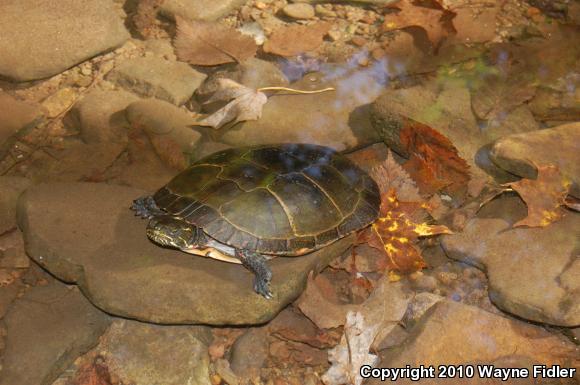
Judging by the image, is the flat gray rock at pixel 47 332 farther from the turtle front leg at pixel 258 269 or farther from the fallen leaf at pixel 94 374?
the turtle front leg at pixel 258 269

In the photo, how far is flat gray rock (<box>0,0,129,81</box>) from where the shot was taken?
4727 mm

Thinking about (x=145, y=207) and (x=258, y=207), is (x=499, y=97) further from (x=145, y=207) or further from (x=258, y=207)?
(x=145, y=207)

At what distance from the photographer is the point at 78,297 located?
3.61 meters

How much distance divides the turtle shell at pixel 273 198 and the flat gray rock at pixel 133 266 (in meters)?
0.20

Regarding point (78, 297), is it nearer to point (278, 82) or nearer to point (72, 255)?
point (72, 255)

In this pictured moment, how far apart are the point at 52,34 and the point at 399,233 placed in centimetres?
350

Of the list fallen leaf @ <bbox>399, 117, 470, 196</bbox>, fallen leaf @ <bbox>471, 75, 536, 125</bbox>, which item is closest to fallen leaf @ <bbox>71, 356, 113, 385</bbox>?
fallen leaf @ <bbox>399, 117, 470, 196</bbox>

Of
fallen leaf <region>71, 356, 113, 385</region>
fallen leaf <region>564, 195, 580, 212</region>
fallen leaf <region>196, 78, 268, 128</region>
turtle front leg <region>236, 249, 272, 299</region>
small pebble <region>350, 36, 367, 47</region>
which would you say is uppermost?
small pebble <region>350, 36, 367, 47</region>

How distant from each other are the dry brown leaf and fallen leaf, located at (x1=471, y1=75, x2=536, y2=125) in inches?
60.7

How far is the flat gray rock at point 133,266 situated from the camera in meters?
3.29

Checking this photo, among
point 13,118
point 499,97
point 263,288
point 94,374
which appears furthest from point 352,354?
point 13,118

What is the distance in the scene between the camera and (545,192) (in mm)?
3781

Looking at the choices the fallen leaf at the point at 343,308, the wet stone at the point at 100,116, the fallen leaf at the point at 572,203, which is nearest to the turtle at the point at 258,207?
the fallen leaf at the point at 343,308

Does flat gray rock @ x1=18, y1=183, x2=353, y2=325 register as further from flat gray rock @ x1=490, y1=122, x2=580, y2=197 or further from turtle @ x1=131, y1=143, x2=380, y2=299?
flat gray rock @ x1=490, y1=122, x2=580, y2=197
